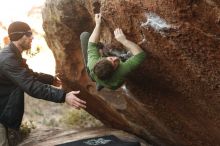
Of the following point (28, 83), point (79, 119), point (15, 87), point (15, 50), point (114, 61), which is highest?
point (114, 61)

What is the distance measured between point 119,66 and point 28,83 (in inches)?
61.7

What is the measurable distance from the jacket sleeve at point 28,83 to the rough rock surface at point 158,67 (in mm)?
1192

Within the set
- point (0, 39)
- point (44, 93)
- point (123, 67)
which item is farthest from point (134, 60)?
point (0, 39)

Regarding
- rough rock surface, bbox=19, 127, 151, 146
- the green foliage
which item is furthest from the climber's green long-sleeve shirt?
the green foliage

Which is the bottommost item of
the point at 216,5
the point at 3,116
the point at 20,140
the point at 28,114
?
the point at 28,114

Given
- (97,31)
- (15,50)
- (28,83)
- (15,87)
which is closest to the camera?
(97,31)

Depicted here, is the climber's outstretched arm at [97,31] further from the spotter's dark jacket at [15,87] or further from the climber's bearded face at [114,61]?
the spotter's dark jacket at [15,87]

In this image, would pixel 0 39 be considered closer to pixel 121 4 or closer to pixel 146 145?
pixel 146 145

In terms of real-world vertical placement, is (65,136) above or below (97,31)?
below

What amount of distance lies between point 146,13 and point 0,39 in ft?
44.5

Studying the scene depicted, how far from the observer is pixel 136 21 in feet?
19.3

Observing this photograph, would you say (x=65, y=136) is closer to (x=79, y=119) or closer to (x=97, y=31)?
(x=97, y=31)

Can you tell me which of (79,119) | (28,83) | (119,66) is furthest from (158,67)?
(79,119)

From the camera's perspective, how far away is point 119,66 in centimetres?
620
